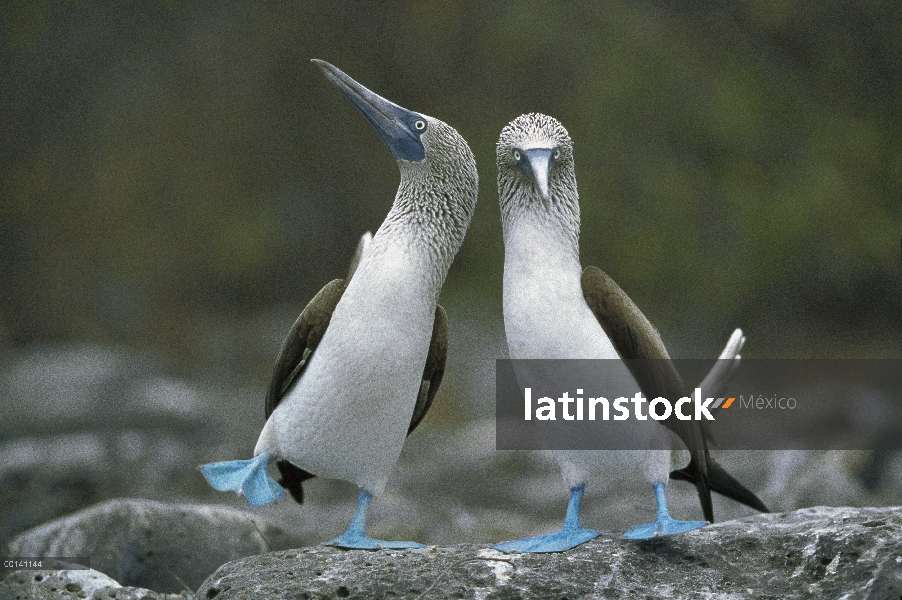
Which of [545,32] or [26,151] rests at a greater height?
[545,32]

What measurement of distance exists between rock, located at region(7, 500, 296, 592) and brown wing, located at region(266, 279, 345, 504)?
1.10 meters

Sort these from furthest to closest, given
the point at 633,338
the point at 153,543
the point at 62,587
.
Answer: the point at 153,543, the point at 62,587, the point at 633,338

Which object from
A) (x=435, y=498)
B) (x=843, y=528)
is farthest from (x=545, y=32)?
(x=843, y=528)

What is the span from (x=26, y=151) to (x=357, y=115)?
159cm

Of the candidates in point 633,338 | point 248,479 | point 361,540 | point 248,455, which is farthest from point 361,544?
point 248,455

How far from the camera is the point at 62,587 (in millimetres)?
2814

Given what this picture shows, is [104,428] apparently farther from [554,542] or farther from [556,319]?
[556,319]

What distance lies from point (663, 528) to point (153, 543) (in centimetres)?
192

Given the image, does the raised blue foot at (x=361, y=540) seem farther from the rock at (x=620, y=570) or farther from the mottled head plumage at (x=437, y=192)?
the mottled head plumage at (x=437, y=192)

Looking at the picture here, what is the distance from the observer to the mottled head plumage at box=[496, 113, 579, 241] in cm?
229

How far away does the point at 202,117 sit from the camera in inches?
184

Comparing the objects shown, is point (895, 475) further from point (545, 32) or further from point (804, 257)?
point (545, 32)

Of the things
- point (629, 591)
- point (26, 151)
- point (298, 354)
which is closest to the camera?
point (629, 591)

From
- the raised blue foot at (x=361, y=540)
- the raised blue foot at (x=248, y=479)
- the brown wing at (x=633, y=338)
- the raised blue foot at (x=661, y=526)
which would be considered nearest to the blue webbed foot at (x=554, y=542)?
the raised blue foot at (x=661, y=526)
